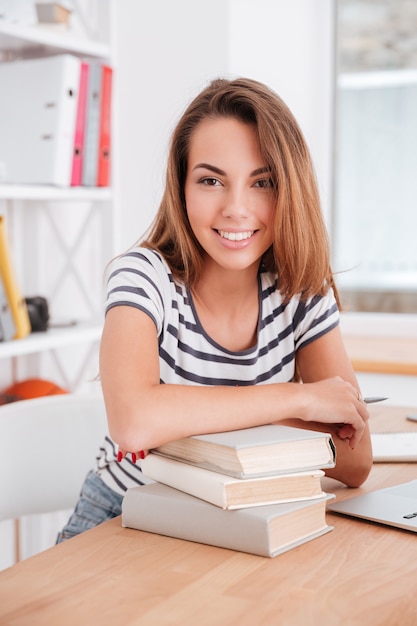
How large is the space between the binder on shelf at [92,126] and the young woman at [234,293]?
0.83 meters

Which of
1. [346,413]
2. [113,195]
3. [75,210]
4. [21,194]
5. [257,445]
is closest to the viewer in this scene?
[257,445]

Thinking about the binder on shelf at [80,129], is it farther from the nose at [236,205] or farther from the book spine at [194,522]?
the book spine at [194,522]

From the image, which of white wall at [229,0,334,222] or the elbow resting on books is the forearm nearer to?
the elbow resting on books

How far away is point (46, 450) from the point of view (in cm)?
152

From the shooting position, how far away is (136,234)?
283cm

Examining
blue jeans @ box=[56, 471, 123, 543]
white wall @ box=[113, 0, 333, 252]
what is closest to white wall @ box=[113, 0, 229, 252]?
white wall @ box=[113, 0, 333, 252]

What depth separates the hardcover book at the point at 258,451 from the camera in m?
0.96

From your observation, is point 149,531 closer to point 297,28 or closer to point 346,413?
point 346,413

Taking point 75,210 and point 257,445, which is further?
point 75,210

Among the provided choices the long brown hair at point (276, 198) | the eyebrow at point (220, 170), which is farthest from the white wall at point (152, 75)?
the eyebrow at point (220, 170)

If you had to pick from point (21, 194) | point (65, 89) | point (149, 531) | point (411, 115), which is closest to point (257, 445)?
point (149, 531)

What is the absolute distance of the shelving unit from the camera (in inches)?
85.7

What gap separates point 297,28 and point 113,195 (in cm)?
116

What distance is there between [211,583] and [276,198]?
668 millimetres
